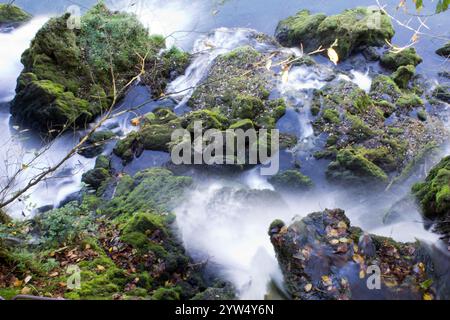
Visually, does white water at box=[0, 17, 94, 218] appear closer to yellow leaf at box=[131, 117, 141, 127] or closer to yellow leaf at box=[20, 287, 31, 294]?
yellow leaf at box=[131, 117, 141, 127]

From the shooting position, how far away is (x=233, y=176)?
8797 millimetres

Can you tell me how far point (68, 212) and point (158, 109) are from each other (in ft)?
15.9

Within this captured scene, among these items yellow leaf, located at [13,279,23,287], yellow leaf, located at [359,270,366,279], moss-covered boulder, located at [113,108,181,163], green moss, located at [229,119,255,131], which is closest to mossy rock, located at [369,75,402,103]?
green moss, located at [229,119,255,131]

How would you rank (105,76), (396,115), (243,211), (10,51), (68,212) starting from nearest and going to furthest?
(68,212)
(243,211)
(396,115)
(105,76)
(10,51)

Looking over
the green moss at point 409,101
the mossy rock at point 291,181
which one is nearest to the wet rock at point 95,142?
the mossy rock at point 291,181

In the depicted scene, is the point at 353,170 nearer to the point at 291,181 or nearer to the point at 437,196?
the point at 291,181

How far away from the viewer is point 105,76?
11.5 meters

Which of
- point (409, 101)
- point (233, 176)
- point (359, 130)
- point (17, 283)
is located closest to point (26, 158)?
point (233, 176)

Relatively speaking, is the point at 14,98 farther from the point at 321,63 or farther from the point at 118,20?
the point at 321,63

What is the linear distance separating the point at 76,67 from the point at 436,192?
8.88m

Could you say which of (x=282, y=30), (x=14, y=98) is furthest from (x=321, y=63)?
(x=14, y=98)

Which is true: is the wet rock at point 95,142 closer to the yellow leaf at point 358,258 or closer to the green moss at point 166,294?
the green moss at point 166,294

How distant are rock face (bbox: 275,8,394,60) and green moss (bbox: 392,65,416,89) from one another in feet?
4.90

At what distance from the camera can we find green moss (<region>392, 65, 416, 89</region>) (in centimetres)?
1133
